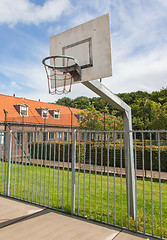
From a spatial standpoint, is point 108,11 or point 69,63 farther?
point 69,63

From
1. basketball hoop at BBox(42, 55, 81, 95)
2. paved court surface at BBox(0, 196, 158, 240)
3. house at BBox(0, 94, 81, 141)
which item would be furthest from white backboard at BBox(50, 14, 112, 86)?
house at BBox(0, 94, 81, 141)

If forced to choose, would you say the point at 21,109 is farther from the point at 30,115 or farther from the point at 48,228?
the point at 48,228

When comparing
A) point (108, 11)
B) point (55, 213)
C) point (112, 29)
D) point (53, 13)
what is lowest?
point (55, 213)

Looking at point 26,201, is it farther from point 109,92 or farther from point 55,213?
point 109,92

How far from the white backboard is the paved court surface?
2.75m

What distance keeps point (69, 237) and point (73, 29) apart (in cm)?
429

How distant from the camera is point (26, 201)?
4.68 metres

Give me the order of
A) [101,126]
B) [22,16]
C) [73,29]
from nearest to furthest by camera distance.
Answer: [73,29], [22,16], [101,126]

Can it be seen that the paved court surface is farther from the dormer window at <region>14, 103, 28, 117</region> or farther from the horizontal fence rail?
the dormer window at <region>14, 103, 28, 117</region>

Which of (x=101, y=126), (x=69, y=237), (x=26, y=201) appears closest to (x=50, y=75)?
(x=26, y=201)

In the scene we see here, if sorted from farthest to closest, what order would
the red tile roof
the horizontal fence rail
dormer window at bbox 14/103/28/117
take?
dormer window at bbox 14/103/28/117 → the red tile roof → the horizontal fence rail

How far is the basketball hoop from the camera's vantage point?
4.21 m

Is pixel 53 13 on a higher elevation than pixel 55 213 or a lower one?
higher

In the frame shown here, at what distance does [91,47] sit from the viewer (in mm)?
4172
